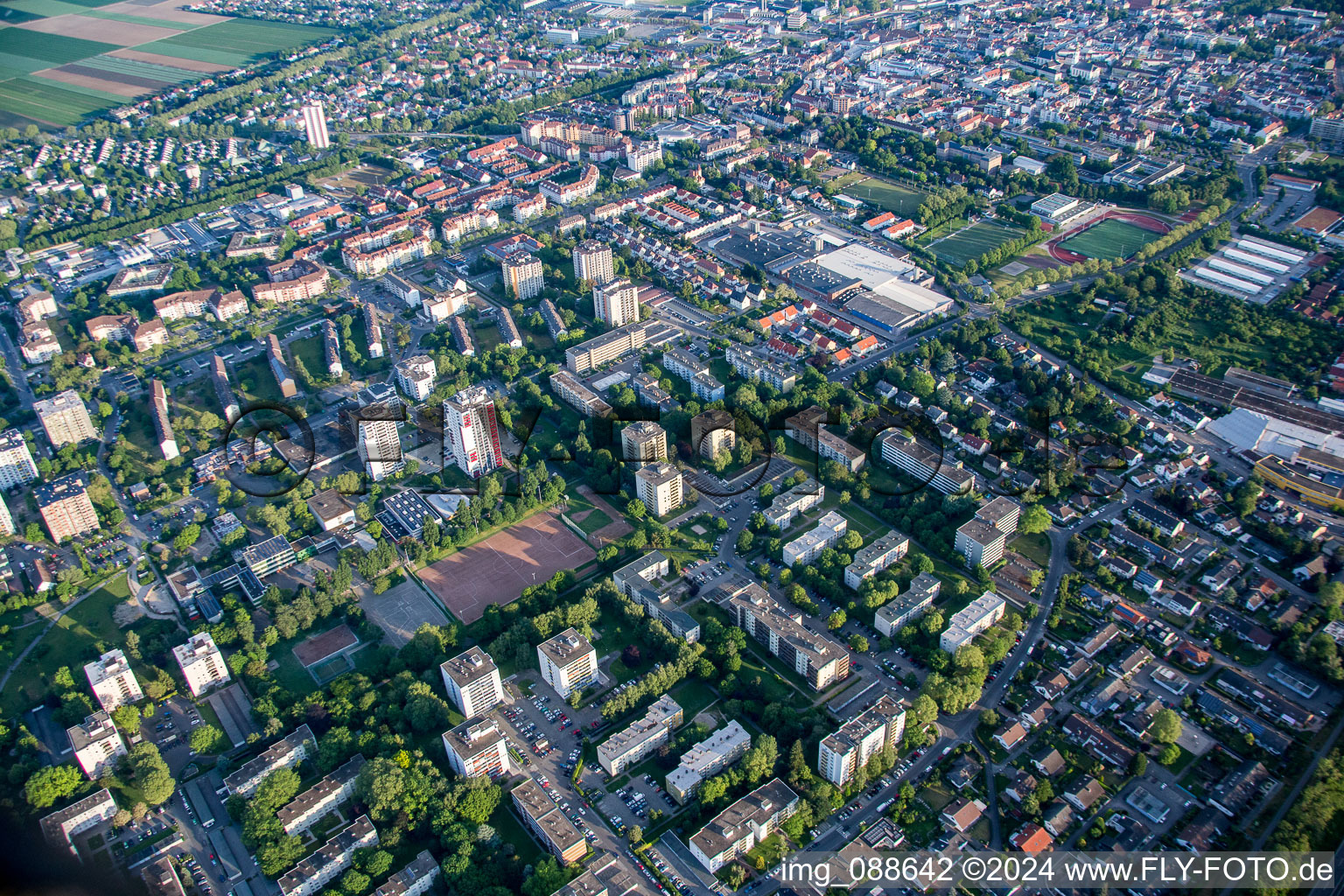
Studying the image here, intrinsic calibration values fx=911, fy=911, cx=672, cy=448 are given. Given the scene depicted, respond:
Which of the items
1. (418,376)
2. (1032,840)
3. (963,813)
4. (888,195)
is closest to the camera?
(1032,840)

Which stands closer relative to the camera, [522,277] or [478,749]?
[478,749]

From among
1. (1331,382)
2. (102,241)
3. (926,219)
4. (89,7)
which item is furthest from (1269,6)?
(89,7)

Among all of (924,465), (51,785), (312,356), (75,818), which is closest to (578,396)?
(312,356)

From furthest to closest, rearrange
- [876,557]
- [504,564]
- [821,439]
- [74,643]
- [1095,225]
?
[1095,225] < [821,439] < [504,564] < [876,557] < [74,643]

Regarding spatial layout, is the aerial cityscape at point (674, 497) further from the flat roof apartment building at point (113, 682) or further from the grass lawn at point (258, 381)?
the grass lawn at point (258, 381)

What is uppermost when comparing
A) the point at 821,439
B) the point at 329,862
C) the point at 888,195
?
the point at 888,195

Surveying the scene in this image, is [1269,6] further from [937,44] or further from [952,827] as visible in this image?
[952,827]

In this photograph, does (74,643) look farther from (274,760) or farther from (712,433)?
(712,433)
